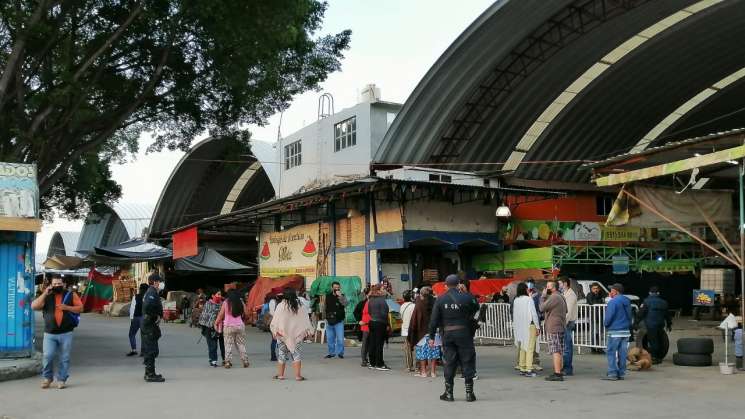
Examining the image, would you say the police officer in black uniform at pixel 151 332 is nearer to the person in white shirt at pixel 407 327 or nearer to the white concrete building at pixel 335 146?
the person in white shirt at pixel 407 327

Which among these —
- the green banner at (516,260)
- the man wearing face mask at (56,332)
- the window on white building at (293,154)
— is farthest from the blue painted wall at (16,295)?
the window on white building at (293,154)

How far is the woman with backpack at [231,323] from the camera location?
1451 cm

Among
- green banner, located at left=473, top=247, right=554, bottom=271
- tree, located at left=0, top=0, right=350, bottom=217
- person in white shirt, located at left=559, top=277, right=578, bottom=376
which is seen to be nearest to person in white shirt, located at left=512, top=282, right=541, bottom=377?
person in white shirt, located at left=559, top=277, right=578, bottom=376

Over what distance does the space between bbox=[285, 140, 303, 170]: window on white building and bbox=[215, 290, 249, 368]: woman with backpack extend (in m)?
20.6

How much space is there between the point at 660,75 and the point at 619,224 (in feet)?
40.1

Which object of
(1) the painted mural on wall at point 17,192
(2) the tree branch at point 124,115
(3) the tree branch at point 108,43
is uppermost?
(3) the tree branch at point 108,43

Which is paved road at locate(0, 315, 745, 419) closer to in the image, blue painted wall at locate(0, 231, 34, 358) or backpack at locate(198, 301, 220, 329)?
backpack at locate(198, 301, 220, 329)

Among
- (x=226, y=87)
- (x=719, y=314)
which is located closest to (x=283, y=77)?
(x=226, y=87)

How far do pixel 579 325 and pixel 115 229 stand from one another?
53.6 metres

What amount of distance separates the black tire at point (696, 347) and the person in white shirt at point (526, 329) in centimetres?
312

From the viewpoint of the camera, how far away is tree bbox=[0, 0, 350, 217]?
49.4 ft

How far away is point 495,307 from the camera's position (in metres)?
19.0

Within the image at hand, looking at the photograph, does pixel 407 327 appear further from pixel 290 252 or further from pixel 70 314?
pixel 290 252

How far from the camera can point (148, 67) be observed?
1736 cm
